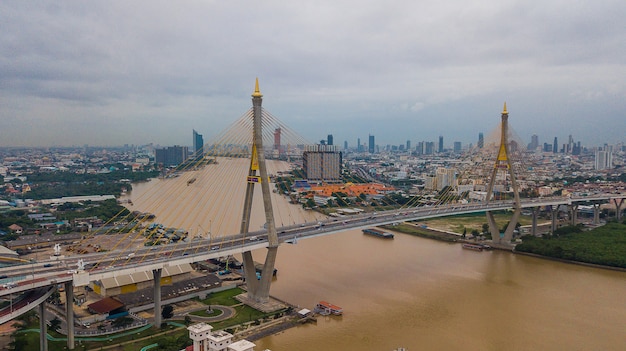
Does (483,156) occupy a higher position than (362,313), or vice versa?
(483,156)

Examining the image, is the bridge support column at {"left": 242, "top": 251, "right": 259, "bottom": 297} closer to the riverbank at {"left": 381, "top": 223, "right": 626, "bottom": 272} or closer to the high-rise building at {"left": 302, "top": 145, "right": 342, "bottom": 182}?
the riverbank at {"left": 381, "top": 223, "right": 626, "bottom": 272}

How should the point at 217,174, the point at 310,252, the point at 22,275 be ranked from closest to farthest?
the point at 22,275
the point at 310,252
the point at 217,174

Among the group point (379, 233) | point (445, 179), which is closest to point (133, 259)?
point (379, 233)

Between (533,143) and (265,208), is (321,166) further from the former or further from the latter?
(533,143)

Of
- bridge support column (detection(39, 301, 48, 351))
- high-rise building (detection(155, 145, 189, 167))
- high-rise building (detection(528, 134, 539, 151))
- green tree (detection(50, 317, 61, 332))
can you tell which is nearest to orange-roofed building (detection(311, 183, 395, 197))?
green tree (detection(50, 317, 61, 332))

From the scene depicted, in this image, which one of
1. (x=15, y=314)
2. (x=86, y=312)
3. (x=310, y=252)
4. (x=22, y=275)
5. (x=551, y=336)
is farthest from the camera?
(x=310, y=252)

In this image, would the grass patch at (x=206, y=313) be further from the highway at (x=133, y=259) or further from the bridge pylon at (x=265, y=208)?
the highway at (x=133, y=259)

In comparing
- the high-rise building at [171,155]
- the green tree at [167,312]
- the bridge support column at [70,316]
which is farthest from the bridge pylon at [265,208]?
the high-rise building at [171,155]

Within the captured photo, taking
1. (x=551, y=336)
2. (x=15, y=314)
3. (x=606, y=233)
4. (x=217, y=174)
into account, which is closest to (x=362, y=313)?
(x=551, y=336)

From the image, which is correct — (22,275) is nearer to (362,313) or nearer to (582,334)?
(362,313)
